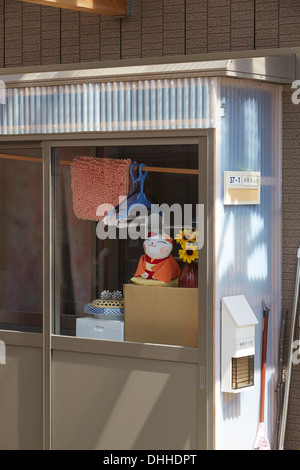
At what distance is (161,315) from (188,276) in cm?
28

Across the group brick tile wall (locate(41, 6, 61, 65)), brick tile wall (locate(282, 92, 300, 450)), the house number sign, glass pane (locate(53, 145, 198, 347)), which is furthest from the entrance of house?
brick tile wall (locate(41, 6, 61, 65))

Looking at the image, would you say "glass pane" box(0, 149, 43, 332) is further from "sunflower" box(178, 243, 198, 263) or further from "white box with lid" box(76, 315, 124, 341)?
"sunflower" box(178, 243, 198, 263)

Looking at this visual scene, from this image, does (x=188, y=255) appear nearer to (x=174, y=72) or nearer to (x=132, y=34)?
(x=174, y=72)

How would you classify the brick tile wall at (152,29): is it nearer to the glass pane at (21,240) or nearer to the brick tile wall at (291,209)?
the brick tile wall at (291,209)

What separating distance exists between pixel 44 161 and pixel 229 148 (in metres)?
1.16

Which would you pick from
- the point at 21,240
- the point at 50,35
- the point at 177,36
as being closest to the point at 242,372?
the point at 21,240

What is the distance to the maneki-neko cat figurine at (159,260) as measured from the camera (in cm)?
439

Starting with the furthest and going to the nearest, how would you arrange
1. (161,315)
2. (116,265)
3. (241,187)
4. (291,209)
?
(291,209), (116,265), (161,315), (241,187)

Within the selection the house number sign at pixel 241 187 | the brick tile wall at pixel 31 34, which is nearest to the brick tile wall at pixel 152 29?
the brick tile wall at pixel 31 34

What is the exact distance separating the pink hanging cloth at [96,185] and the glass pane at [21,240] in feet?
0.86

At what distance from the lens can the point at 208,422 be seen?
4.17m

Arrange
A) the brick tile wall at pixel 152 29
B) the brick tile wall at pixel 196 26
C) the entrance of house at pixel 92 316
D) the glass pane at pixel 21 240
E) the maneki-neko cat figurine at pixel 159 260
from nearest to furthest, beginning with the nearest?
the entrance of house at pixel 92 316, the maneki-neko cat figurine at pixel 159 260, the glass pane at pixel 21 240, the brick tile wall at pixel 196 26, the brick tile wall at pixel 152 29

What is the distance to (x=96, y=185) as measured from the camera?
15.0ft
